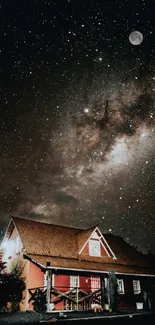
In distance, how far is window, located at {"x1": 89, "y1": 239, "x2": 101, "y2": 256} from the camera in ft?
84.6

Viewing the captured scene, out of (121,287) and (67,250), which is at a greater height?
(67,250)

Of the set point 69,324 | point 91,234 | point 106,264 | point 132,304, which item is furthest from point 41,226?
point 69,324

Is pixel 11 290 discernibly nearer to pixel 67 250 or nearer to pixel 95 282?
pixel 67 250

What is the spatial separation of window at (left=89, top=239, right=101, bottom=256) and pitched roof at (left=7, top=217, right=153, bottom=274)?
60 centimetres

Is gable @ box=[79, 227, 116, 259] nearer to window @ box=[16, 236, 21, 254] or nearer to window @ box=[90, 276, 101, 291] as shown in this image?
window @ box=[90, 276, 101, 291]

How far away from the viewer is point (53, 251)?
2344cm

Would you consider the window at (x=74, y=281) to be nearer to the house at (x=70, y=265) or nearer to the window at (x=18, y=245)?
the house at (x=70, y=265)

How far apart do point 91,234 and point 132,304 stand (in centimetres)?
754

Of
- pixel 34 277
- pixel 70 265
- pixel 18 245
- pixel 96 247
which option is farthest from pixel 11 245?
pixel 96 247

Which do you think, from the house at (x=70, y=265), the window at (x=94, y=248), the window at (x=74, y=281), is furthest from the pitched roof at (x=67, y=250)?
the window at (x=74, y=281)

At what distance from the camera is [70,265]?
841 inches

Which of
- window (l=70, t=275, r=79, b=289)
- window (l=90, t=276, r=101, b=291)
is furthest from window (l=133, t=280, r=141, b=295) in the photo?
window (l=70, t=275, r=79, b=289)

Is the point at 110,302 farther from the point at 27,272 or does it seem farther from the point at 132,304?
the point at 132,304

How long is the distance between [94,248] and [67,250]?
3.19 metres
